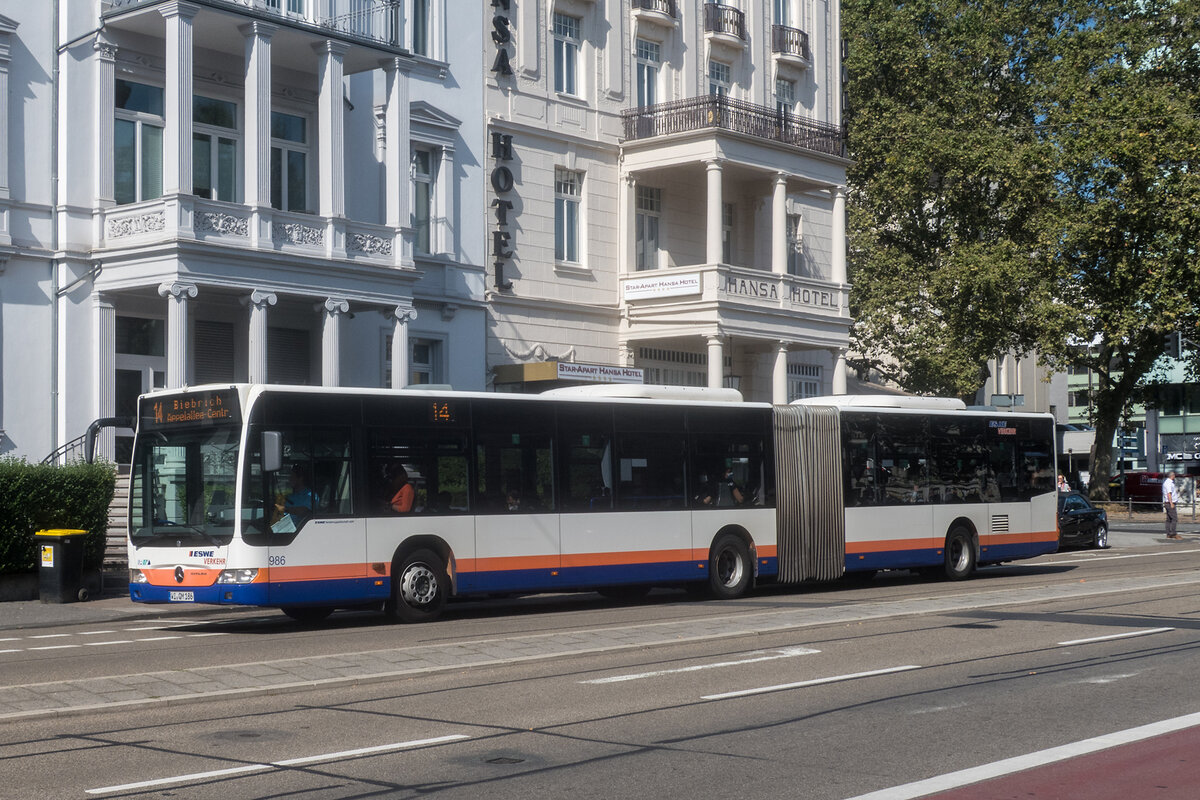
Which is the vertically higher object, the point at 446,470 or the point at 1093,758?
the point at 446,470

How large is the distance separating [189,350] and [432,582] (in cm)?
1059

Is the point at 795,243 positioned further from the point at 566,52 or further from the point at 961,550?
the point at 961,550

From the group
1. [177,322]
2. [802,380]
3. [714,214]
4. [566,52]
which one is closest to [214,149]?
[177,322]

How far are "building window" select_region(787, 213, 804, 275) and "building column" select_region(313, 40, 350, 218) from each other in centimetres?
1714

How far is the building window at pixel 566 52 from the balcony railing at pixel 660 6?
6.23 feet

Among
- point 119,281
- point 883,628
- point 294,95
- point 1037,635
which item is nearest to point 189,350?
point 119,281

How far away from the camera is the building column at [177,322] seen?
2542 cm

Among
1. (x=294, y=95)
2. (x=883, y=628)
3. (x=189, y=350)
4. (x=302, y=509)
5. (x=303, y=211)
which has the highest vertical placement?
(x=294, y=95)

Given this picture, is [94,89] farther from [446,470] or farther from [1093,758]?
[1093,758]

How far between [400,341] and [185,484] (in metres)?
12.4

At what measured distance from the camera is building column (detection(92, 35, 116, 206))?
86.5 feet

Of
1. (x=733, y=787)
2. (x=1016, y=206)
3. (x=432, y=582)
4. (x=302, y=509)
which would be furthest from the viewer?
(x=1016, y=206)

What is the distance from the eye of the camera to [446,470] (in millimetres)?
18719

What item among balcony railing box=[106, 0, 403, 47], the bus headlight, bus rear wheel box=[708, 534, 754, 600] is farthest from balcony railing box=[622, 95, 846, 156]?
the bus headlight
